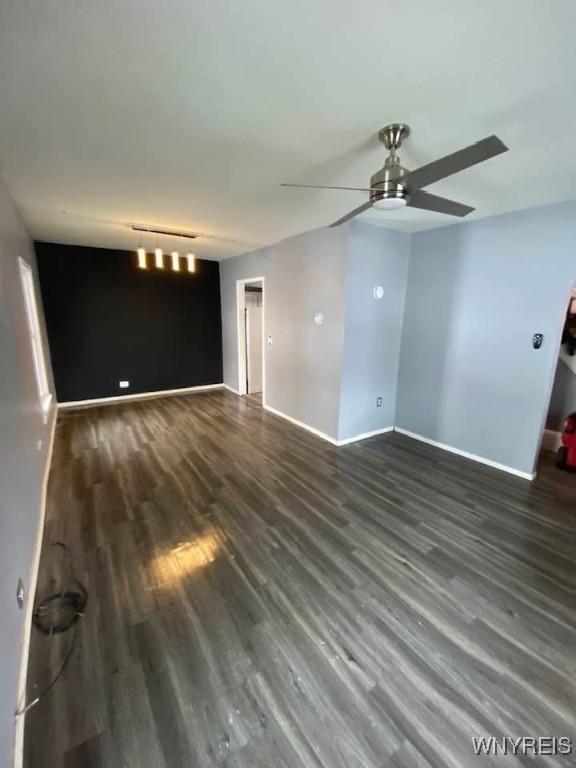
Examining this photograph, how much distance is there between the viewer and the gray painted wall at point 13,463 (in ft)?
3.98

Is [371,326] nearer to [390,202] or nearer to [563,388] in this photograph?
[390,202]

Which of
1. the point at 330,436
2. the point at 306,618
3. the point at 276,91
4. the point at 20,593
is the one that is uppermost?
the point at 276,91

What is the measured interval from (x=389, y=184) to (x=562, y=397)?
3625 mm

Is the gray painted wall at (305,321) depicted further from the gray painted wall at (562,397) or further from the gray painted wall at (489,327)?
the gray painted wall at (562,397)

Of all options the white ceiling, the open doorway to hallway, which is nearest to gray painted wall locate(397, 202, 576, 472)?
the white ceiling

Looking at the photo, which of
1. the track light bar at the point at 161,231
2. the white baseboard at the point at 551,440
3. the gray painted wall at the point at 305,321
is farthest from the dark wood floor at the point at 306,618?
the track light bar at the point at 161,231

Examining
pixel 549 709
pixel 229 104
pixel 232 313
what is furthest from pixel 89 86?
pixel 232 313

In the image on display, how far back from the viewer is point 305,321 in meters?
4.02

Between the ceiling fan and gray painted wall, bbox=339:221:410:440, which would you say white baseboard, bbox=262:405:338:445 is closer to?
gray painted wall, bbox=339:221:410:440

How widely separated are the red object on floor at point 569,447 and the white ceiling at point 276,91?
2215 mm

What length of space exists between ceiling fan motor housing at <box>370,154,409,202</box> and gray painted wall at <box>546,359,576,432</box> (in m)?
3.39

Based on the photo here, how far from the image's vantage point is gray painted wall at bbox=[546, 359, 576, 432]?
359 cm

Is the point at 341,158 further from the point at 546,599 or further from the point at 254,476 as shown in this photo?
the point at 546,599

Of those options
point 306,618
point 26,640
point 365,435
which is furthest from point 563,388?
point 26,640
